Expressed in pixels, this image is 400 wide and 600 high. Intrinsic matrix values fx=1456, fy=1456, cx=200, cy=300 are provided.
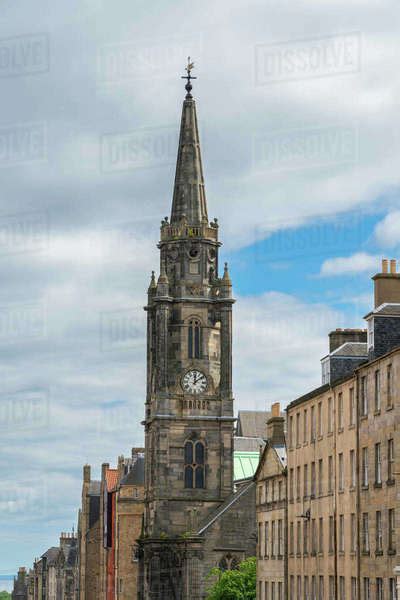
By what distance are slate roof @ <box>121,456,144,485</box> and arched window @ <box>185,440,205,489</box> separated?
19.4m

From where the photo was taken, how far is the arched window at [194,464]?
10731cm

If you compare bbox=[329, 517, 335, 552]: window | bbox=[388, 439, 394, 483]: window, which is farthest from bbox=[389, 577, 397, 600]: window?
bbox=[329, 517, 335, 552]: window

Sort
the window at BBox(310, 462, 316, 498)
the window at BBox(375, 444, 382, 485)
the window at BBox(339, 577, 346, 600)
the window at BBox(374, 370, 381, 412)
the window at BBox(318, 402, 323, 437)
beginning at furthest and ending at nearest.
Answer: the window at BBox(310, 462, 316, 498)
the window at BBox(318, 402, 323, 437)
the window at BBox(339, 577, 346, 600)
the window at BBox(374, 370, 381, 412)
the window at BBox(375, 444, 382, 485)

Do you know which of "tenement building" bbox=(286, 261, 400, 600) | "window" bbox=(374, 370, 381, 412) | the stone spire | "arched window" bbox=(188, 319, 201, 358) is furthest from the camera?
the stone spire

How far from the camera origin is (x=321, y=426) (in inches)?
2530

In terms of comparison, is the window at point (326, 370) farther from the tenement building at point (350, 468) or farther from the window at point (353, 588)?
the window at point (353, 588)

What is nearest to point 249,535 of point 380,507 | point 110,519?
point 110,519

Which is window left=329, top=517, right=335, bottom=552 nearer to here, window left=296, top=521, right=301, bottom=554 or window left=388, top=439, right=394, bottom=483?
window left=296, top=521, right=301, bottom=554

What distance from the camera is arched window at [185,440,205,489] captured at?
352 feet

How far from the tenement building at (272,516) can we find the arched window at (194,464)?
25614 mm

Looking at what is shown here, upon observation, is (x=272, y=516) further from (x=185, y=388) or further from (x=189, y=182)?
(x=189, y=182)

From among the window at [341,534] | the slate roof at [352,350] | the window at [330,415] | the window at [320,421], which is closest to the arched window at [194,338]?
the window at [320,421]

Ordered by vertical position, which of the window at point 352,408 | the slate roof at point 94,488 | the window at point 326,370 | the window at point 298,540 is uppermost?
the window at point 326,370

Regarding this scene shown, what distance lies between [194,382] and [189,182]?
50.5 feet
